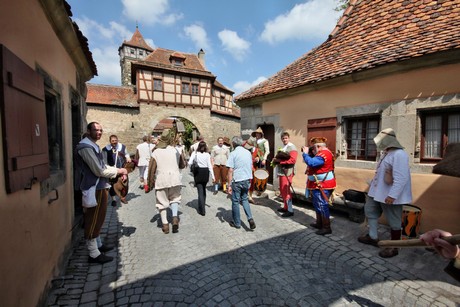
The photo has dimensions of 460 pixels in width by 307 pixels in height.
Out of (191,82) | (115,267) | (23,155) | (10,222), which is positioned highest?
(191,82)

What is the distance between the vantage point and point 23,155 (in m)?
2.10

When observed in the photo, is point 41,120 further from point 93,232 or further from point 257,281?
point 257,281

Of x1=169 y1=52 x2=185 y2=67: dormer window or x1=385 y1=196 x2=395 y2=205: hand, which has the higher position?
x1=169 y1=52 x2=185 y2=67: dormer window

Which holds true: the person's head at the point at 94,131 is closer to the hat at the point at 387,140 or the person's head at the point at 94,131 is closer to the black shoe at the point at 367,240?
the hat at the point at 387,140

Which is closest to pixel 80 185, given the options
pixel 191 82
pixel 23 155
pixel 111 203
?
pixel 23 155

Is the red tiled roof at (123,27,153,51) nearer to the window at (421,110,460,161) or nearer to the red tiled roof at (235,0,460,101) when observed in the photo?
the red tiled roof at (235,0,460,101)

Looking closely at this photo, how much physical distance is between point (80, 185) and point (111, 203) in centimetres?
349

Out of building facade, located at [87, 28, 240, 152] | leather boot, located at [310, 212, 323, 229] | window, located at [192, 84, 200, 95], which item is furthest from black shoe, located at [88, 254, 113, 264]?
window, located at [192, 84, 200, 95]

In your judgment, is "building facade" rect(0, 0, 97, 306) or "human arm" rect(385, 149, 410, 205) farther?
"human arm" rect(385, 149, 410, 205)

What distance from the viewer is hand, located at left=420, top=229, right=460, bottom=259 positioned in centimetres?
145

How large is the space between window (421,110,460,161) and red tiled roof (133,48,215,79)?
812 inches

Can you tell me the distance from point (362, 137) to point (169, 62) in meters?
22.3

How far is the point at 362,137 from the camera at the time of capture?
545cm

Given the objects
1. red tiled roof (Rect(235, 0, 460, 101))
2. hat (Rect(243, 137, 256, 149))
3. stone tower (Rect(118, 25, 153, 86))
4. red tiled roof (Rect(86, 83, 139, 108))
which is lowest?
hat (Rect(243, 137, 256, 149))
